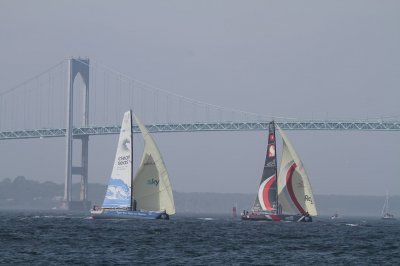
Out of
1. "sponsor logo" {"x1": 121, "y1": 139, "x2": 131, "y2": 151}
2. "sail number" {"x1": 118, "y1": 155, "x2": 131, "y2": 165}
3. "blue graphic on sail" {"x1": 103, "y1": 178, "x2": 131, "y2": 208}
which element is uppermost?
"sponsor logo" {"x1": 121, "y1": 139, "x2": 131, "y2": 151}

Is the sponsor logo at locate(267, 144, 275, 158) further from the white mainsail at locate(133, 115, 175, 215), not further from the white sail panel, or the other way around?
the white sail panel

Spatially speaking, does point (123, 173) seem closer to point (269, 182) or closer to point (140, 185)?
point (140, 185)

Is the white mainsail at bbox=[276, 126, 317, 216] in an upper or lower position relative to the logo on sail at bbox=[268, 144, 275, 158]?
lower

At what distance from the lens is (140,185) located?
4584cm

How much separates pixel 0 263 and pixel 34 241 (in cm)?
765

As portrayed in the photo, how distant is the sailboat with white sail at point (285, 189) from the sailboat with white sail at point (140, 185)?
589 centimetres

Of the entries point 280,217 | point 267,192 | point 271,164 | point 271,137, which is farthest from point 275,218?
point 271,137

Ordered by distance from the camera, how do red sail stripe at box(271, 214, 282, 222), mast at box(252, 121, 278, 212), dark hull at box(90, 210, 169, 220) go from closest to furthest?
dark hull at box(90, 210, 169, 220)
red sail stripe at box(271, 214, 282, 222)
mast at box(252, 121, 278, 212)

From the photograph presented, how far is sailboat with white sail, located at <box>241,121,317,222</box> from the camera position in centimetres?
4928

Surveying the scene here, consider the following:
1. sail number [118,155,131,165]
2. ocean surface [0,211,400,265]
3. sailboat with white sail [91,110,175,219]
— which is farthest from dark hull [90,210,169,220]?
ocean surface [0,211,400,265]

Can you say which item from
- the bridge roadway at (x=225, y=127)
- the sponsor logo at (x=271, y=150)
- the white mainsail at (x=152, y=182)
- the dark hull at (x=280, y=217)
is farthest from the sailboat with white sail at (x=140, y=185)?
the bridge roadway at (x=225, y=127)

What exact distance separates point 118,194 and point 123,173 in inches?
40.4

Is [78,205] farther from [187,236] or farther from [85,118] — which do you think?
[187,236]

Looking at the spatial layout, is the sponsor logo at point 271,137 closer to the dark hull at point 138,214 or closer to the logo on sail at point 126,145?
the dark hull at point 138,214
